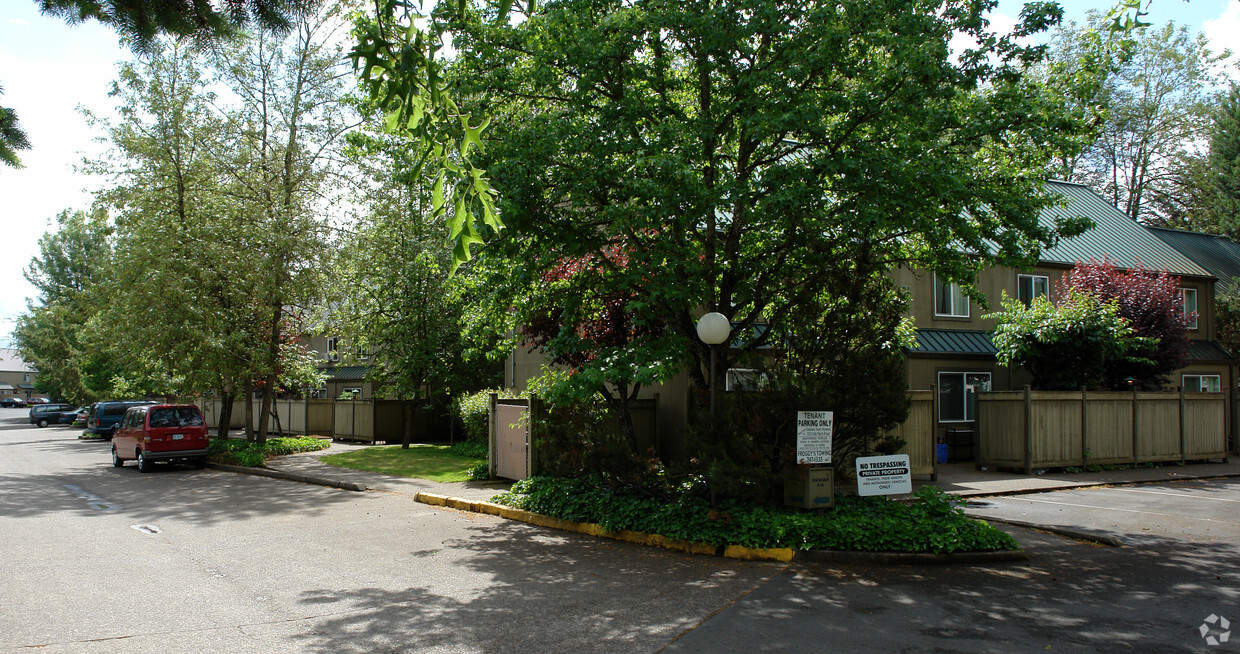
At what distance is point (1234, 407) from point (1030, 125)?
20.8 m

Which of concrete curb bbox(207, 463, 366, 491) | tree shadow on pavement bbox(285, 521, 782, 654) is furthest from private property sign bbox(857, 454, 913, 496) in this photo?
concrete curb bbox(207, 463, 366, 491)

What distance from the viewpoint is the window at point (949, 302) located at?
77.8 ft

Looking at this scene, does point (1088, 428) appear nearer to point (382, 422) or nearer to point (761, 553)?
point (761, 553)

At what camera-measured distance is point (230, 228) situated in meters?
22.7

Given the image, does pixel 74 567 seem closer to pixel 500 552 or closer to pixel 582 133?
pixel 500 552

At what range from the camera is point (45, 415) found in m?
53.4

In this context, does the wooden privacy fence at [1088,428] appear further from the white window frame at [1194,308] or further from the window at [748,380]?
the window at [748,380]

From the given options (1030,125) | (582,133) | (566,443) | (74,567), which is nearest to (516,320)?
(566,443)

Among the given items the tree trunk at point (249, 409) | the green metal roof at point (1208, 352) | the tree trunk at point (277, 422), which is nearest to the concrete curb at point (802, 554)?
the tree trunk at point (249, 409)

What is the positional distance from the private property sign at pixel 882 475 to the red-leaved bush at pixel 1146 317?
15.3 meters

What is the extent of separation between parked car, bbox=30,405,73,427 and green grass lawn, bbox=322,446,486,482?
39.3 meters

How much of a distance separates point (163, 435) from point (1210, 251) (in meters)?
38.1

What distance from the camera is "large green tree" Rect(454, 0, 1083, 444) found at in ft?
33.8

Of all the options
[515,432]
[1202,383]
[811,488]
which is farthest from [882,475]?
[1202,383]
